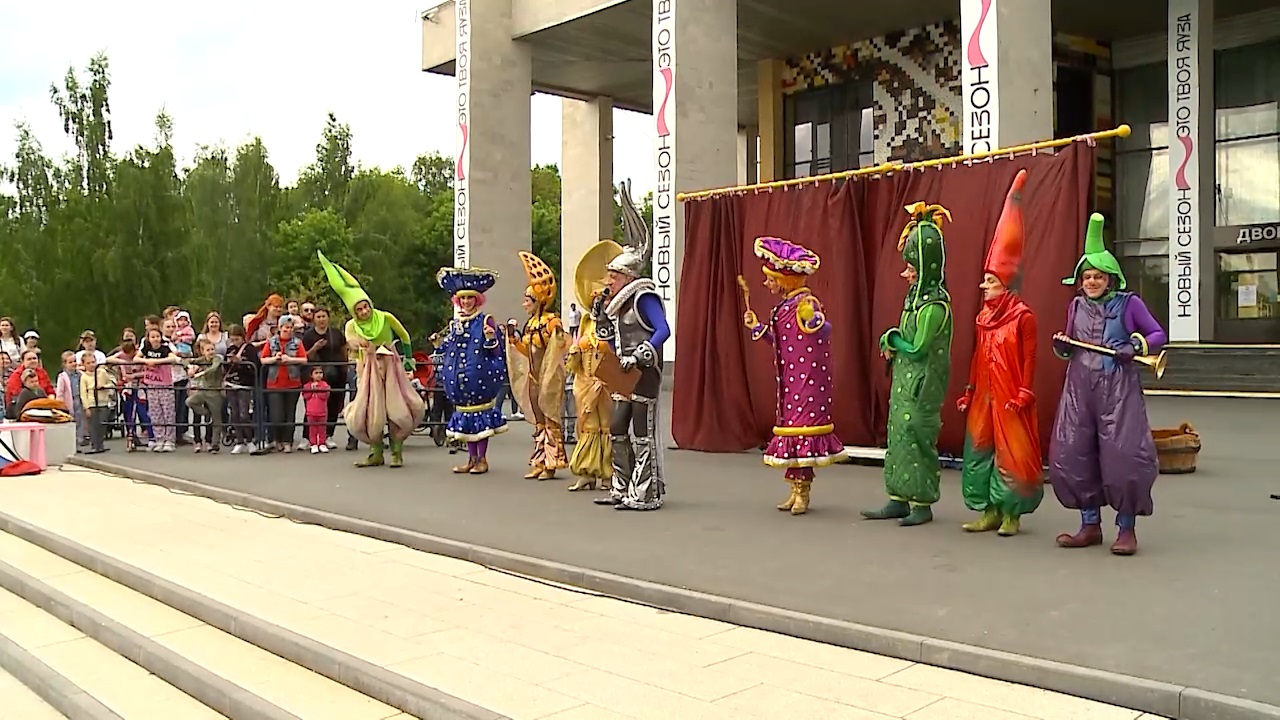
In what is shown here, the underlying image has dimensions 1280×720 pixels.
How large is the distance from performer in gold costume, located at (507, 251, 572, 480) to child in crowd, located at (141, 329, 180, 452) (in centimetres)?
500

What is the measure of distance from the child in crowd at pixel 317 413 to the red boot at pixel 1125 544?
8.54 meters

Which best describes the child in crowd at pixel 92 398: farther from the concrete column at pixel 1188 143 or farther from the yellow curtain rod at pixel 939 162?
the concrete column at pixel 1188 143

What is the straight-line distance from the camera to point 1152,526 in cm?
650

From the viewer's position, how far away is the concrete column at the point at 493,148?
70.5 ft

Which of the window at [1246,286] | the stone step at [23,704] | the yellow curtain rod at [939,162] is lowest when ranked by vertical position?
the stone step at [23,704]

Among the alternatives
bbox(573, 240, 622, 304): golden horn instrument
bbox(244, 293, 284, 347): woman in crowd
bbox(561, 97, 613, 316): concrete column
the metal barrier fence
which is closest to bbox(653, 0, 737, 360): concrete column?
the metal barrier fence

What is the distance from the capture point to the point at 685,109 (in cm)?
1755

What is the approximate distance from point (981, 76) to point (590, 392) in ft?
27.1

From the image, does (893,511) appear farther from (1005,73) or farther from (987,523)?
(1005,73)

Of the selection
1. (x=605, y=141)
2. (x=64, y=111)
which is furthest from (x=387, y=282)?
(x=605, y=141)

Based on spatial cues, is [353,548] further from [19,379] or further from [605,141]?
[605,141]

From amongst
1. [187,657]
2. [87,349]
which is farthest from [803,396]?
[87,349]

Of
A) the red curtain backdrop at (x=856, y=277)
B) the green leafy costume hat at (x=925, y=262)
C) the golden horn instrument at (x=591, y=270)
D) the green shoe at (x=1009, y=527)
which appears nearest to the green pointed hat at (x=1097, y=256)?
the green leafy costume hat at (x=925, y=262)

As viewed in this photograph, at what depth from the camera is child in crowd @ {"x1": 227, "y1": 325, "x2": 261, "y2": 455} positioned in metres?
11.8
